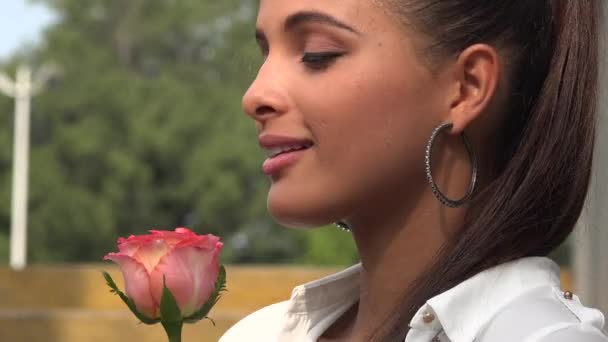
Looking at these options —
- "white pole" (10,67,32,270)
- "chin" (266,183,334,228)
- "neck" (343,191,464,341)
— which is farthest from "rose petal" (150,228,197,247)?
"white pole" (10,67,32,270)

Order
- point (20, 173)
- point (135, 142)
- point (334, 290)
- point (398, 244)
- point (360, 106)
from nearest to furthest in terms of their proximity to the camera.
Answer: point (360, 106), point (398, 244), point (334, 290), point (20, 173), point (135, 142)

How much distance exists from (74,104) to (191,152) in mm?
3110

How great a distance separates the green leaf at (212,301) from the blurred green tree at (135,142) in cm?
3218

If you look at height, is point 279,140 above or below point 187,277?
above

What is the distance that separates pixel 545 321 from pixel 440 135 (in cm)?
26

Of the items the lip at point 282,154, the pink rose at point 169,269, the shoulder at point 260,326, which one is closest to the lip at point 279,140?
the lip at point 282,154

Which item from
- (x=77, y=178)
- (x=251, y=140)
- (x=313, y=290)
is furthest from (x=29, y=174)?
(x=313, y=290)

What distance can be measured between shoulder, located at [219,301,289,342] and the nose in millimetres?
419

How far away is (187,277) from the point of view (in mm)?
1257

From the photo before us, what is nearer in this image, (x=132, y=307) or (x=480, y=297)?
(x=132, y=307)

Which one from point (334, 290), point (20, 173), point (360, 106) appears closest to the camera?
point (360, 106)

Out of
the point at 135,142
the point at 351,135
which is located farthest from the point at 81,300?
the point at 135,142

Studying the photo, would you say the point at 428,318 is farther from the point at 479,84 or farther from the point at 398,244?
the point at 479,84

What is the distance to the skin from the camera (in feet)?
4.84
